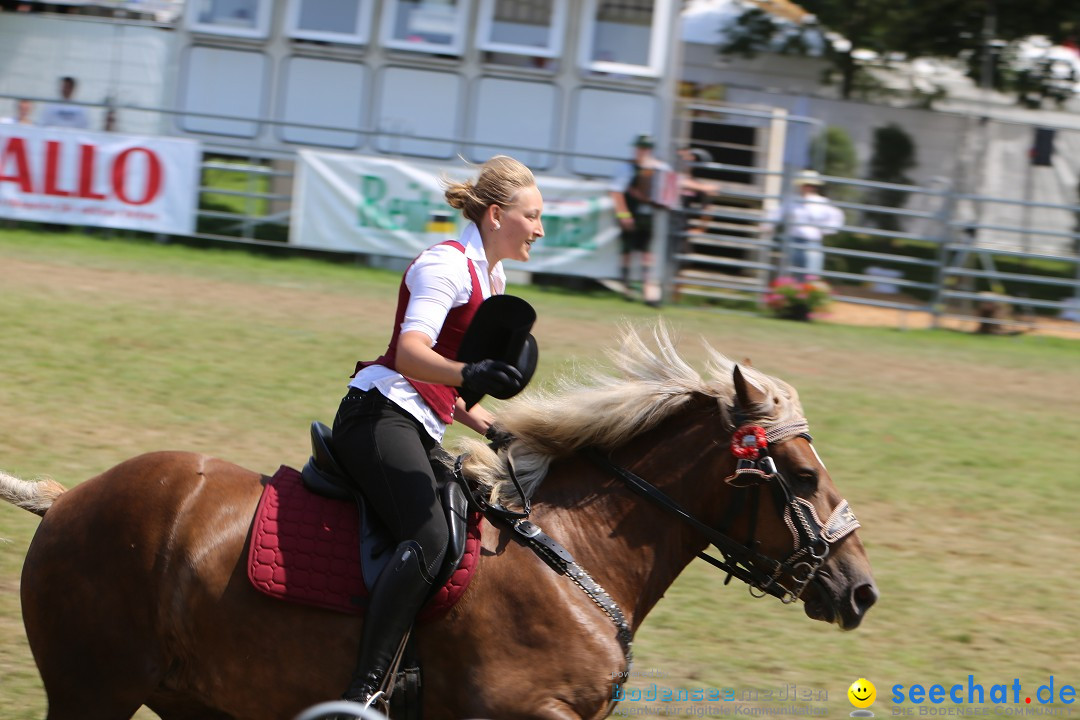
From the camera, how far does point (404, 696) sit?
3.79 meters

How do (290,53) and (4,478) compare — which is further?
(290,53)

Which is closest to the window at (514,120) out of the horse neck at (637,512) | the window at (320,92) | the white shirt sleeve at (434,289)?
the window at (320,92)

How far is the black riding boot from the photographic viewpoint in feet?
12.1

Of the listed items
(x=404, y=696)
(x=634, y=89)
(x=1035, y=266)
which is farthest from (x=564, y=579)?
(x=1035, y=266)

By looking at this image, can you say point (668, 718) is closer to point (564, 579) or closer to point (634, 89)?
point (564, 579)

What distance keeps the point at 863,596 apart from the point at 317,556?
1817 mm

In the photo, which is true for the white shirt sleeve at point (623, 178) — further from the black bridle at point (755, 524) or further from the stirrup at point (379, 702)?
the stirrup at point (379, 702)

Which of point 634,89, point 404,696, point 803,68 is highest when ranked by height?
point 803,68

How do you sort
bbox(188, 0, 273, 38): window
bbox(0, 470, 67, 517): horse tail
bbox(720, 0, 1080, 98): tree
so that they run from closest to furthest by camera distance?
bbox(0, 470, 67, 517): horse tail → bbox(188, 0, 273, 38): window → bbox(720, 0, 1080, 98): tree

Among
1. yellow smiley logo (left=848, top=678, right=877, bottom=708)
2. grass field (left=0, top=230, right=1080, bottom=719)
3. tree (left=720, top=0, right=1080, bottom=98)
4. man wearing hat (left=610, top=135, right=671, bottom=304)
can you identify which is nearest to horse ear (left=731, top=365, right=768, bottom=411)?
grass field (left=0, top=230, right=1080, bottom=719)

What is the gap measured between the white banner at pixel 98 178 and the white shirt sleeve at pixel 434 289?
14029 mm

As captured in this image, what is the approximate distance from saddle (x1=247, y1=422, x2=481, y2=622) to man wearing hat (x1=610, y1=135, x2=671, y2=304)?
491 inches

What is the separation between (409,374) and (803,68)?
25633mm

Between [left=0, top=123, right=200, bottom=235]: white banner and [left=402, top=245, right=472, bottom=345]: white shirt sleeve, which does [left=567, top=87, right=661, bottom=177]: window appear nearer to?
[left=0, top=123, right=200, bottom=235]: white banner
